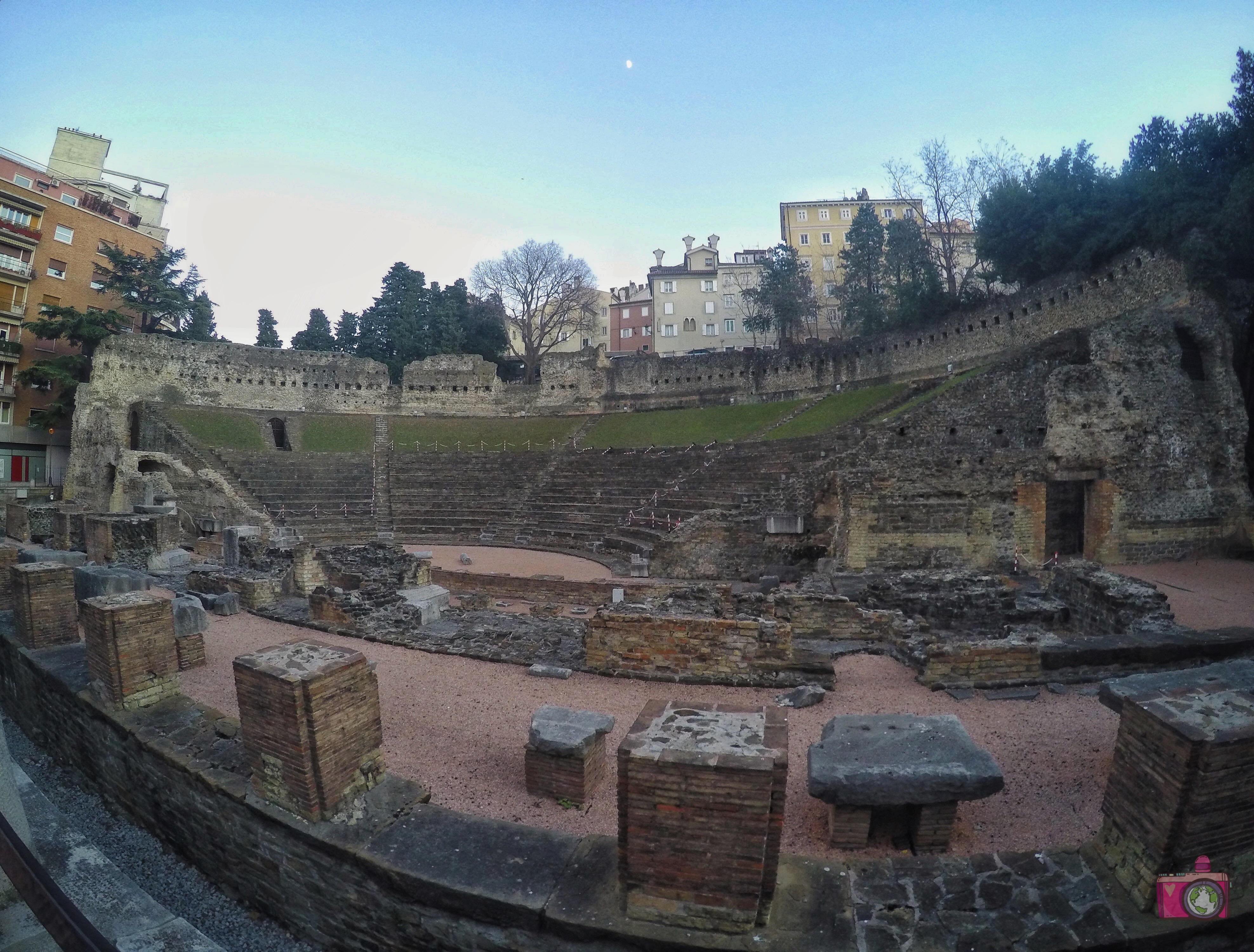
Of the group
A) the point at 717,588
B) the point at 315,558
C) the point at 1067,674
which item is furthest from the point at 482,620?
the point at 1067,674

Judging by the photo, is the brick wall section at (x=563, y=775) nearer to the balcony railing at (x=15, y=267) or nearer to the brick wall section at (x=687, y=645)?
the brick wall section at (x=687, y=645)

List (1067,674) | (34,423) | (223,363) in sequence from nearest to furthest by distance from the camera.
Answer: (1067,674) → (34,423) → (223,363)

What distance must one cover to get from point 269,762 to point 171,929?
1156mm

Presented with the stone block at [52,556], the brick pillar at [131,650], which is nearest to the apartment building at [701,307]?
the stone block at [52,556]

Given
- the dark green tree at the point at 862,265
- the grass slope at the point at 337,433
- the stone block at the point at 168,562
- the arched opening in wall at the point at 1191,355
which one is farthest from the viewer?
the dark green tree at the point at 862,265

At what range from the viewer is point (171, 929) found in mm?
3609

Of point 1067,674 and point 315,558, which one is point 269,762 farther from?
point 315,558

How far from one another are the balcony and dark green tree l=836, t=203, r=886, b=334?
4819 cm

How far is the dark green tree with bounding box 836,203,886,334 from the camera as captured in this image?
3934cm

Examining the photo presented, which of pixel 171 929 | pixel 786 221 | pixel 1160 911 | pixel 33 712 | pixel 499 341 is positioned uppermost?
pixel 786 221

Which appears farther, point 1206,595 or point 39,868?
point 1206,595

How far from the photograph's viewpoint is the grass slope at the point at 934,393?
75.0 ft

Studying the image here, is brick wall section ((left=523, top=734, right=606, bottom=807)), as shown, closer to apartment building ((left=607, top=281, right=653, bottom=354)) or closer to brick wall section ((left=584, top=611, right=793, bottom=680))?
brick wall section ((left=584, top=611, right=793, bottom=680))

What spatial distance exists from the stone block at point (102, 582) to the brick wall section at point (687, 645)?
7485 millimetres
